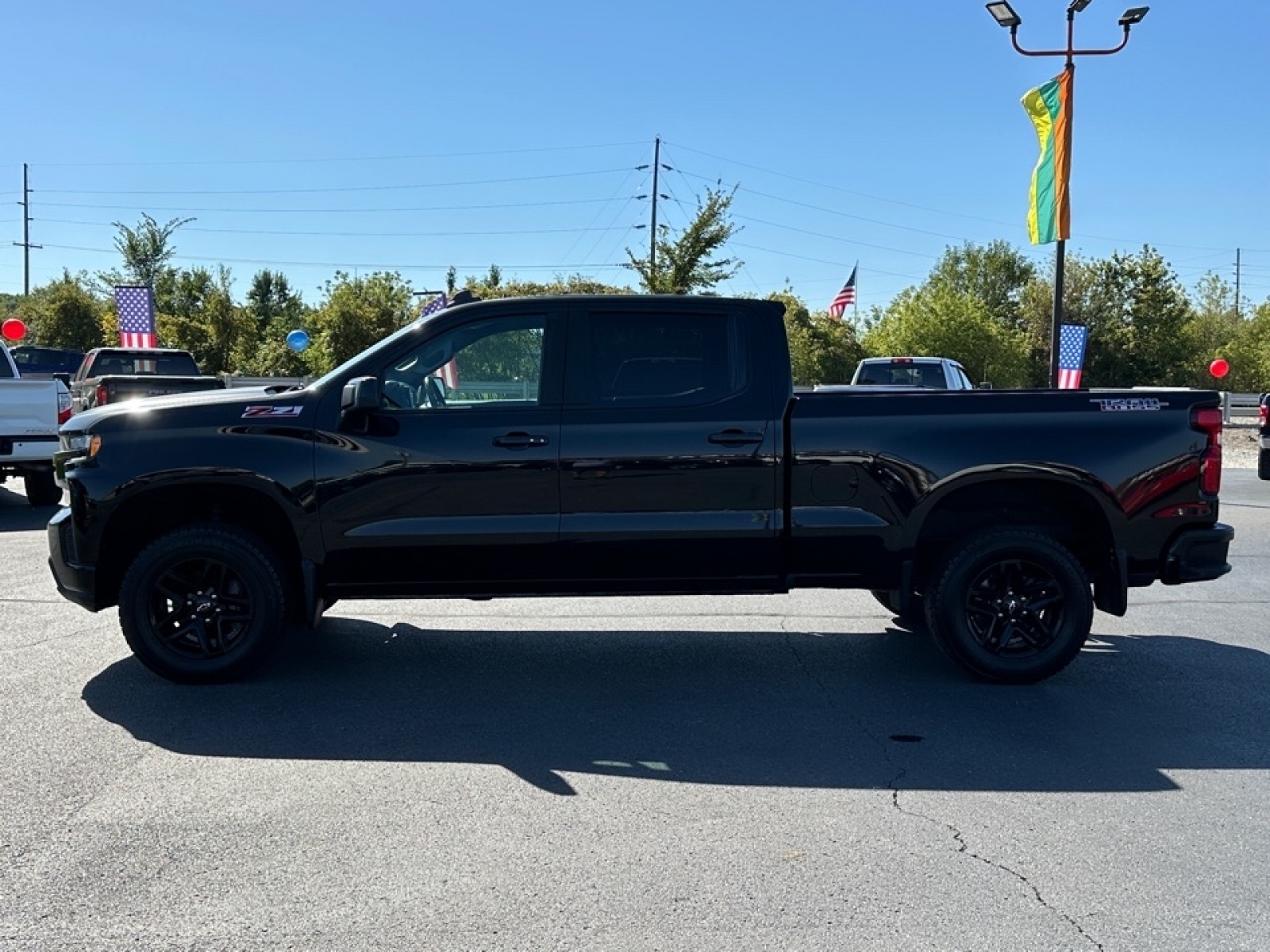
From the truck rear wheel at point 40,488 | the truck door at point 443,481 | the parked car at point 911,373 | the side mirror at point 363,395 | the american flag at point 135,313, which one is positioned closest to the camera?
the side mirror at point 363,395

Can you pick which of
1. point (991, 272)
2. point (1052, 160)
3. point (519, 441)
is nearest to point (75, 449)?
point (519, 441)


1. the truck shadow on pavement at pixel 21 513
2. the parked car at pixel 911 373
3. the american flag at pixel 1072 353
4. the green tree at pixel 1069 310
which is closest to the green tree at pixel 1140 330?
the green tree at pixel 1069 310

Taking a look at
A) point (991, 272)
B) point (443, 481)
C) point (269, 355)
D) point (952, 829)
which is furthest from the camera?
point (991, 272)

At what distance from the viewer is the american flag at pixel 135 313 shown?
2720cm

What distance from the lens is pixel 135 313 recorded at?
27297 mm

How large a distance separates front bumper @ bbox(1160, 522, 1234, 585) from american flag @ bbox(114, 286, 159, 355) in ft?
85.7

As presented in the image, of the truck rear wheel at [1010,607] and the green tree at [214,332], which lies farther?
the green tree at [214,332]

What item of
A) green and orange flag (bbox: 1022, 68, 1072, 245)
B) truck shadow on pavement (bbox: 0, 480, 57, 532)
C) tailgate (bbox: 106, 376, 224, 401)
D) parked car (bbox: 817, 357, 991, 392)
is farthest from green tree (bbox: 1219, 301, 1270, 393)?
truck shadow on pavement (bbox: 0, 480, 57, 532)

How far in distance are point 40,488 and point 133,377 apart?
3.73 meters

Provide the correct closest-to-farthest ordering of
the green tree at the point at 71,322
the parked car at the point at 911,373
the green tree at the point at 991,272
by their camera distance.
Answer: the parked car at the point at 911,373
the green tree at the point at 71,322
the green tree at the point at 991,272

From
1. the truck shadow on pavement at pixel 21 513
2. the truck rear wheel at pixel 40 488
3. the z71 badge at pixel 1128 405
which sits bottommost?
the truck shadow on pavement at pixel 21 513

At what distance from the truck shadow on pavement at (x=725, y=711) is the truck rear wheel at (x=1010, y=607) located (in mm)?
173

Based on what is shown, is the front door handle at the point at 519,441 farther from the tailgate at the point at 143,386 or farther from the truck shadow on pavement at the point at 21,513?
the tailgate at the point at 143,386

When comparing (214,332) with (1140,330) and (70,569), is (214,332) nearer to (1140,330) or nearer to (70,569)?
(70,569)
